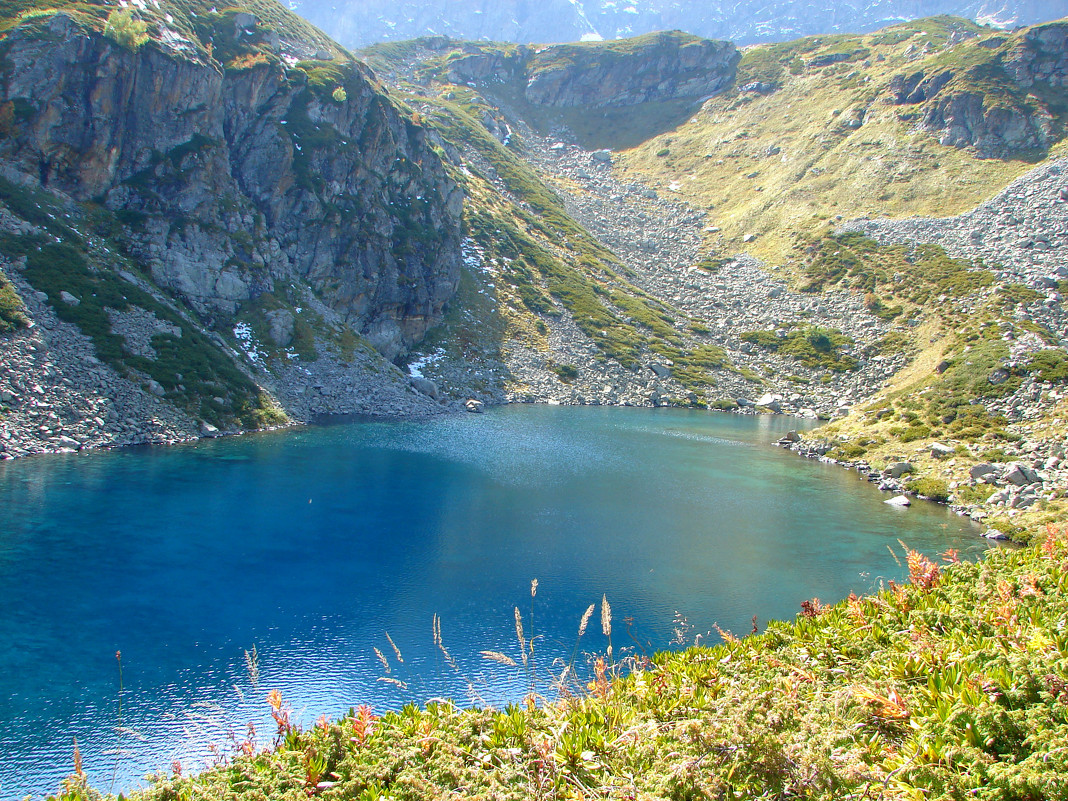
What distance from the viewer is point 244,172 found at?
64.9 meters

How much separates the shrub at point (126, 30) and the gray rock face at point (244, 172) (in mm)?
964

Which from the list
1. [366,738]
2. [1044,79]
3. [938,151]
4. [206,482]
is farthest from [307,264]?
[1044,79]

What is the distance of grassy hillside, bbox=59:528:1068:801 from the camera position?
4.57 m

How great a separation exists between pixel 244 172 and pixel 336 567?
57504mm

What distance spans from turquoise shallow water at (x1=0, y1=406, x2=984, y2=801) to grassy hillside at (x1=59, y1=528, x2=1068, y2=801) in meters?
4.33

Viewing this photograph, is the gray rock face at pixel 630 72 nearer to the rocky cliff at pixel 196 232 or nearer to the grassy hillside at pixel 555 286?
the grassy hillside at pixel 555 286

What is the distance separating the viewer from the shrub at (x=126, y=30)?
52.3m

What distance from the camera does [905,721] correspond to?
5430mm

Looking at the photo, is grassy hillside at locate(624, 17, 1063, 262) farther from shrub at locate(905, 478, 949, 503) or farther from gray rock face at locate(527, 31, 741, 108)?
shrub at locate(905, 478, 949, 503)

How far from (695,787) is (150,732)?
42.5ft

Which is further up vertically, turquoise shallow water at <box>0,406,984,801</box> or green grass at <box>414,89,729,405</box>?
green grass at <box>414,89,729,405</box>

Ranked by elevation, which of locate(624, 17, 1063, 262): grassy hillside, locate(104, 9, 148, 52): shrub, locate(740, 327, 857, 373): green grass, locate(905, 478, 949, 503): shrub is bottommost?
locate(905, 478, 949, 503): shrub

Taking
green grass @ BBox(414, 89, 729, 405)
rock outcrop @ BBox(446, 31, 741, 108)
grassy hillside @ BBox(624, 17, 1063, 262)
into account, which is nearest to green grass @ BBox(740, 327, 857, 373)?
green grass @ BBox(414, 89, 729, 405)

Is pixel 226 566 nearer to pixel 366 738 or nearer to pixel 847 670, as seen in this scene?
pixel 366 738
